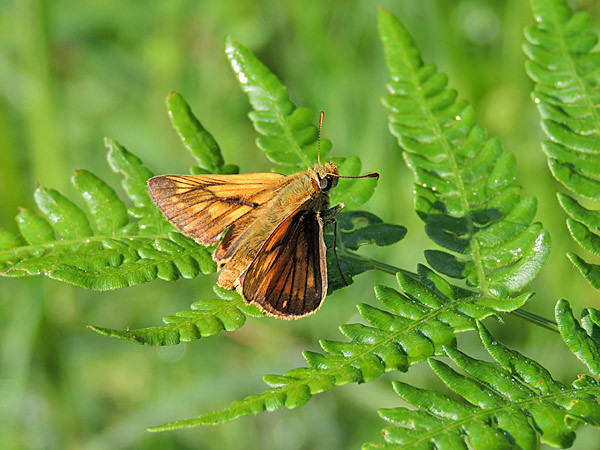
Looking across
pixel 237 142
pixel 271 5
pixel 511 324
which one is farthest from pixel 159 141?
pixel 511 324

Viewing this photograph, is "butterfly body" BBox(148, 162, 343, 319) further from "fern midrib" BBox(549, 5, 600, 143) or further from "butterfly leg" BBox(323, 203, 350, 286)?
"fern midrib" BBox(549, 5, 600, 143)

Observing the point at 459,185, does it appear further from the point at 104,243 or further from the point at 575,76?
the point at 104,243

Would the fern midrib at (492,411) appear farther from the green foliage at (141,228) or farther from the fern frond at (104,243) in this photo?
the fern frond at (104,243)

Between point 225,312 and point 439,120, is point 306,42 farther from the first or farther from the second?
point 225,312

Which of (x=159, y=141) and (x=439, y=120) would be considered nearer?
(x=439, y=120)

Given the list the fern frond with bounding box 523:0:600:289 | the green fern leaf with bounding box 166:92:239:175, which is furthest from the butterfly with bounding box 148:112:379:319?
the fern frond with bounding box 523:0:600:289
